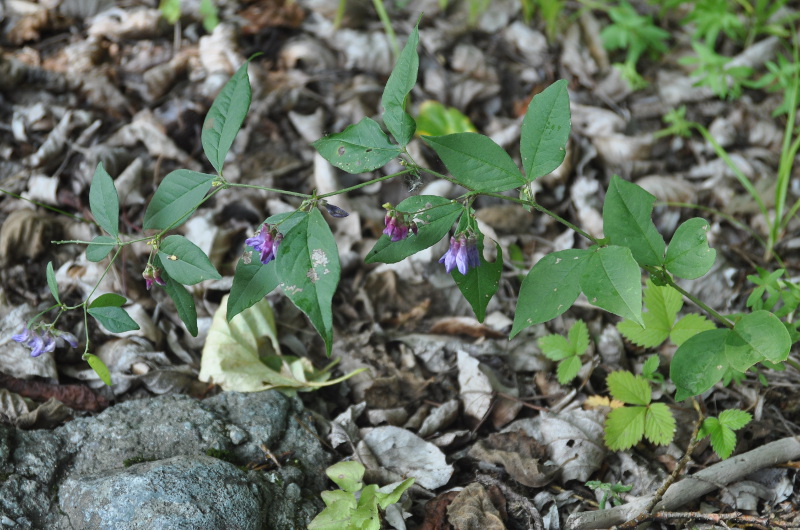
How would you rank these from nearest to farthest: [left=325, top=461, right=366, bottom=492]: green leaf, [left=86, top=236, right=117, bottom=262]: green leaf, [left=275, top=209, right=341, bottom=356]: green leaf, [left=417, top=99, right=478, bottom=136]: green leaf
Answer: [left=275, top=209, right=341, bottom=356]: green leaf, [left=86, top=236, right=117, bottom=262]: green leaf, [left=325, top=461, right=366, bottom=492]: green leaf, [left=417, top=99, right=478, bottom=136]: green leaf

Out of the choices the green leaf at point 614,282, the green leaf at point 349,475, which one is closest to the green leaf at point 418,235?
the green leaf at point 614,282

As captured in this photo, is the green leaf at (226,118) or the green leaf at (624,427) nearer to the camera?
the green leaf at (226,118)

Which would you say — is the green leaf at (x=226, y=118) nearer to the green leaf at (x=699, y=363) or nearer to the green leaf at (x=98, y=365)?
the green leaf at (x=98, y=365)

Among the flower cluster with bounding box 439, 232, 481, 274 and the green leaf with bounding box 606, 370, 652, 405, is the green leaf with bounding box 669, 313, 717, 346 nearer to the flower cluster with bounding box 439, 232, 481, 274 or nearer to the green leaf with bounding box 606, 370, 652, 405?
the green leaf with bounding box 606, 370, 652, 405

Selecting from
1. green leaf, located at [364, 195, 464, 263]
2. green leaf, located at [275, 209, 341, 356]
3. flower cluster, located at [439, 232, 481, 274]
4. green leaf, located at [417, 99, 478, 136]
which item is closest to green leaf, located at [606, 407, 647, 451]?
flower cluster, located at [439, 232, 481, 274]

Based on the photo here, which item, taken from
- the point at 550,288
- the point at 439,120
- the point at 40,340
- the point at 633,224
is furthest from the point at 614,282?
the point at 439,120

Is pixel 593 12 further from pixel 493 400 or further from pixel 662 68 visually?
pixel 493 400

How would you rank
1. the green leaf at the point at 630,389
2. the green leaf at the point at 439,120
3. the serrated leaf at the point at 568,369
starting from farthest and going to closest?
the green leaf at the point at 439,120 → the serrated leaf at the point at 568,369 → the green leaf at the point at 630,389

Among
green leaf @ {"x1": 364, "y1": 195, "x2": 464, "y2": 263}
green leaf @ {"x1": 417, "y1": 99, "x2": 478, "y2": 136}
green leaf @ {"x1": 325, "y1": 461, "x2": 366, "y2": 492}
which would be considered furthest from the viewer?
green leaf @ {"x1": 417, "y1": 99, "x2": 478, "y2": 136}
